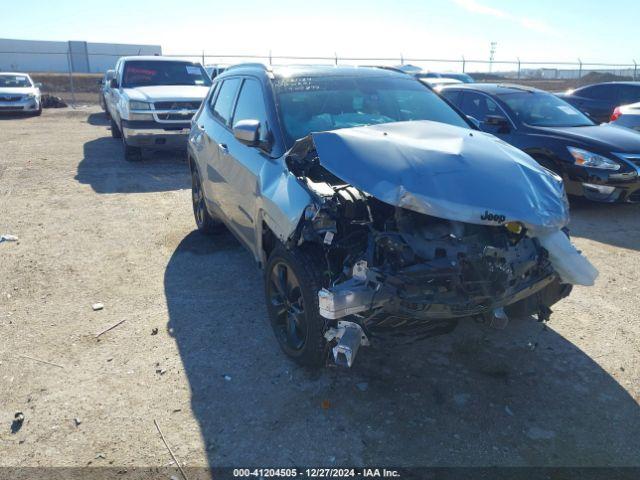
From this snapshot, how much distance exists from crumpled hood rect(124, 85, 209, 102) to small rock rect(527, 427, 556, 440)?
30.2 feet

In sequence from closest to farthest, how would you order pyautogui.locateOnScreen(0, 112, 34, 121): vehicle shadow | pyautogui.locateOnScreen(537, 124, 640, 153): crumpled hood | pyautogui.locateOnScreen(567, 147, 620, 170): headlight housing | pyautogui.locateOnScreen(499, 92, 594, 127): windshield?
pyautogui.locateOnScreen(567, 147, 620, 170): headlight housing
pyautogui.locateOnScreen(537, 124, 640, 153): crumpled hood
pyautogui.locateOnScreen(499, 92, 594, 127): windshield
pyautogui.locateOnScreen(0, 112, 34, 121): vehicle shadow

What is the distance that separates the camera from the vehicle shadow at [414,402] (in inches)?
110

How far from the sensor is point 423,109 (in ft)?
15.1

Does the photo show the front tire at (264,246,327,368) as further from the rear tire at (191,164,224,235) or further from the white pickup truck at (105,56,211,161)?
the white pickup truck at (105,56,211,161)

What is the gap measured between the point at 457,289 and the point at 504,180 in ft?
2.52

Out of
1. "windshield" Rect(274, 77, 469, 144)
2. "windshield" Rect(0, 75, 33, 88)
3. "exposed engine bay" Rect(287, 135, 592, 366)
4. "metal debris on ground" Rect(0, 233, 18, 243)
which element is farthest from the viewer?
"windshield" Rect(0, 75, 33, 88)

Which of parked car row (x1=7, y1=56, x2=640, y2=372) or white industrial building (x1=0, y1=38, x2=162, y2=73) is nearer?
parked car row (x1=7, y1=56, x2=640, y2=372)

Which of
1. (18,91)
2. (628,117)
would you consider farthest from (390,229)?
(18,91)

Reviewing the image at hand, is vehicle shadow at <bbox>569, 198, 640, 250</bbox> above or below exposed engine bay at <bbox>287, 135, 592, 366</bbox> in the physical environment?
below

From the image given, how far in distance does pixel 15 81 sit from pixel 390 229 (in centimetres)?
2116

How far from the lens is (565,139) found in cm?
704

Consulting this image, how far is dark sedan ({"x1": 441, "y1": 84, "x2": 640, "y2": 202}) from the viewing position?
6.65 metres

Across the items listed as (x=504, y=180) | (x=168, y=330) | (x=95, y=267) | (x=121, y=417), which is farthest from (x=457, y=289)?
(x=95, y=267)

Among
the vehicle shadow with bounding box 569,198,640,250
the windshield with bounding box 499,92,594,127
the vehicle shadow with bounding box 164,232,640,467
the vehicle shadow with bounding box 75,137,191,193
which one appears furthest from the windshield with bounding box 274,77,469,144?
the vehicle shadow with bounding box 75,137,191,193
